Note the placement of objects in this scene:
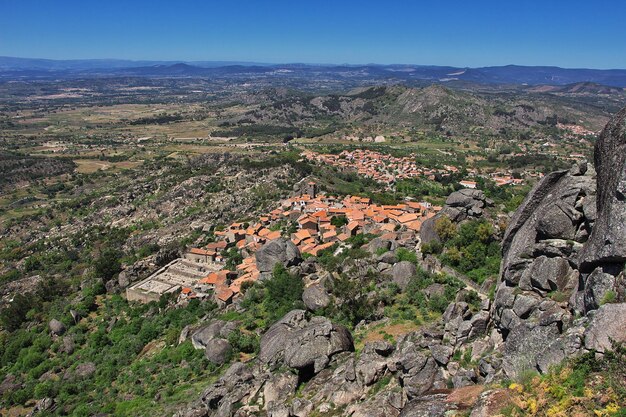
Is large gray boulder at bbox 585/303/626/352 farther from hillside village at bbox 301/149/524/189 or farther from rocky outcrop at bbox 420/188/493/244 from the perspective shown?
hillside village at bbox 301/149/524/189

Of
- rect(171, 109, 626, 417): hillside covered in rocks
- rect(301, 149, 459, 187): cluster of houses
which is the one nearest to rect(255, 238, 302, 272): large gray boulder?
rect(171, 109, 626, 417): hillside covered in rocks

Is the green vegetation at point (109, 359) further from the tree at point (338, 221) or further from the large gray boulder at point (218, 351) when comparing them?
the tree at point (338, 221)

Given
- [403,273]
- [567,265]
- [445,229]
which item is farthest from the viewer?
[445,229]

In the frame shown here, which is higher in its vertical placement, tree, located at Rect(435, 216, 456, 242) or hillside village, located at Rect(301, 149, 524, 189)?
tree, located at Rect(435, 216, 456, 242)

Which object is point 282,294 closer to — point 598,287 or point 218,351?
point 218,351

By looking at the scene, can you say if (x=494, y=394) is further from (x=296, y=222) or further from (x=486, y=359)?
(x=296, y=222)

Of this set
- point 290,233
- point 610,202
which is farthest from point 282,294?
point 610,202
